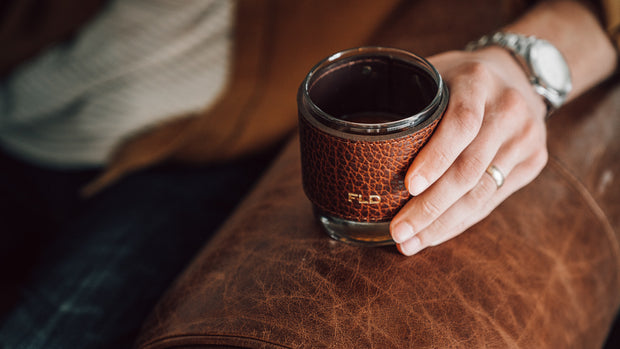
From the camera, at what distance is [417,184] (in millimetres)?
467

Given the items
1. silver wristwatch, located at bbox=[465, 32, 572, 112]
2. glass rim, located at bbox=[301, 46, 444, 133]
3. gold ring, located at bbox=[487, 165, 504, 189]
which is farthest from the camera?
silver wristwatch, located at bbox=[465, 32, 572, 112]

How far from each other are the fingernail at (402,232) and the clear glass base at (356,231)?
2 centimetres

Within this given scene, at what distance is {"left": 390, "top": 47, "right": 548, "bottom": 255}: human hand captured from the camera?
1.56 ft

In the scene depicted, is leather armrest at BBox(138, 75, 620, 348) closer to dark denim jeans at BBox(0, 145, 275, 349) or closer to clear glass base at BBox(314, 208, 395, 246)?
clear glass base at BBox(314, 208, 395, 246)

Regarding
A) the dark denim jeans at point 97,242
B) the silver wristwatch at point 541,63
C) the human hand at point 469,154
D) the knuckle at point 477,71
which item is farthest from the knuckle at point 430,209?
the dark denim jeans at point 97,242

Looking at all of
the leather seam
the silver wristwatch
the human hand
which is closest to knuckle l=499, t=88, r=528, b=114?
the human hand

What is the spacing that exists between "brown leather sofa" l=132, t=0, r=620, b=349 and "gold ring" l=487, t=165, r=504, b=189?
6 cm

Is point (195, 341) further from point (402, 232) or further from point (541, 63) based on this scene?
point (541, 63)

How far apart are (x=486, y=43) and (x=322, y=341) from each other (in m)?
0.47

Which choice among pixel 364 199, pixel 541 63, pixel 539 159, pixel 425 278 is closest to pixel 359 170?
pixel 364 199

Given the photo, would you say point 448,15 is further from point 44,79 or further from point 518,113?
point 44,79

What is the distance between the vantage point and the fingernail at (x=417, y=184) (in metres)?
0.47

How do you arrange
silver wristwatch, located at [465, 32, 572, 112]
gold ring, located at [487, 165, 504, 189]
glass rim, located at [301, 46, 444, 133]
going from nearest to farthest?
glass rim, located at [301, 46, 444, 133] < gold ring, located at [487, 165, 504, 189] < silver wristwatch, located at [465, 32, 572, 112]

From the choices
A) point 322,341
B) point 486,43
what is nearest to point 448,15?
point 486,43
